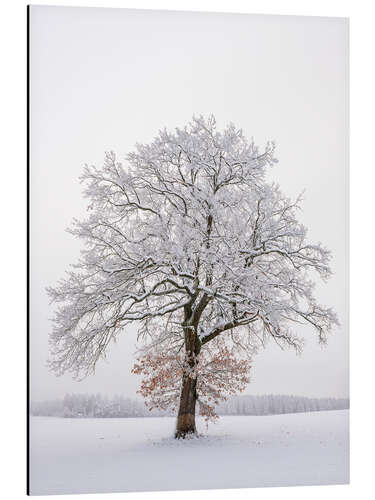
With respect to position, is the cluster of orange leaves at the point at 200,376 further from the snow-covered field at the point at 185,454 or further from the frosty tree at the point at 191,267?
the snow-covered field at the point at 185,454

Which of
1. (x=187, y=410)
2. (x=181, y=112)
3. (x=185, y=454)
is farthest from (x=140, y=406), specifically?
(x=181, y=112)

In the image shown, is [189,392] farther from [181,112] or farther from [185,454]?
[181,112]

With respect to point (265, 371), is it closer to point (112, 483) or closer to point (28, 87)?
point (112, 483)

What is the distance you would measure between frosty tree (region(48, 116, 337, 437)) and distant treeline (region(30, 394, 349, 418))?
0.19 metres

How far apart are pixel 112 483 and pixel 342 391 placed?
3.01m

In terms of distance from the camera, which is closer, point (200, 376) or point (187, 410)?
point (187, 410)

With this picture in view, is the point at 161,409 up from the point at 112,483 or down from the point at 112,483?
up

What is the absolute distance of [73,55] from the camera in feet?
33.6

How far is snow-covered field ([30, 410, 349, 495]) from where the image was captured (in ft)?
32.2

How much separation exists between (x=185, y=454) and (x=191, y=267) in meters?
2.20

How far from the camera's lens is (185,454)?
1006cm

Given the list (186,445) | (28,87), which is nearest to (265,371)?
(186,445)

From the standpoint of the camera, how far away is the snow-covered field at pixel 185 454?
980cm
